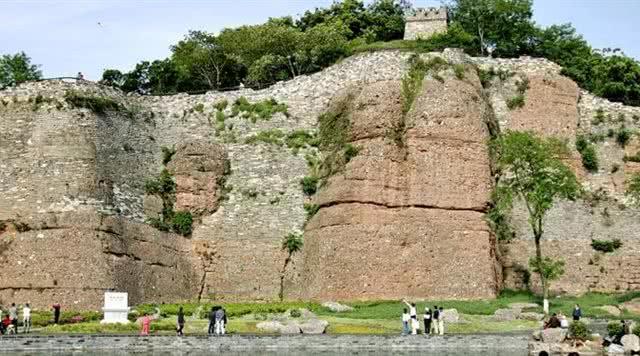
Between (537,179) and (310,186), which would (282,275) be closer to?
(310,186)

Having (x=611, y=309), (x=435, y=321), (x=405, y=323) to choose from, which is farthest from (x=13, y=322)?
(x=611, y=309)

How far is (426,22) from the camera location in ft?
320

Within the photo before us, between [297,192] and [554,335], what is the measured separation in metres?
29.1

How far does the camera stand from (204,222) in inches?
2832

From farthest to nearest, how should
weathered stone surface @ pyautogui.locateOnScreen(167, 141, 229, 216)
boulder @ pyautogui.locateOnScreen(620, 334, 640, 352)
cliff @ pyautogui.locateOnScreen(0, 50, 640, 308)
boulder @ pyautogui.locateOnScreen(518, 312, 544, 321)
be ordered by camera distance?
weathered stone surface @ pyautogui.locateOnScreen(167, 141, 229, 216) → cliff @ pyautogui.locateOnScreen(0, 50, 640, 308) → boulder @ pyautogui.locateOnScreen(518, 312, 544, 321) → boulder @ pyautogui.locateOnScreen(620, 334, 640, 352)

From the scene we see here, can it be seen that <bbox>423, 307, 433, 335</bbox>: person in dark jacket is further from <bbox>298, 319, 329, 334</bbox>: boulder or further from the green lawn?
<bbox>298, 319, 329, 334</bbox>: boulder

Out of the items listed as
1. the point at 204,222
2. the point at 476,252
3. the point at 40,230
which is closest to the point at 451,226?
the point at 476,252

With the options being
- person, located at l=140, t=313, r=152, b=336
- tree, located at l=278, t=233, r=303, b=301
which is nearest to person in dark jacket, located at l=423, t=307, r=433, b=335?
person, located at l=140, t=313, r=152, b=336

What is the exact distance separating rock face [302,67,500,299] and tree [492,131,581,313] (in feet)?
7.85

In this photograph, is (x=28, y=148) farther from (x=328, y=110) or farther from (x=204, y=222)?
(x=328, y=110)

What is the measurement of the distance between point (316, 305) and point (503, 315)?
1028cm

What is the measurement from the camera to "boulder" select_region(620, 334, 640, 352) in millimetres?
44625

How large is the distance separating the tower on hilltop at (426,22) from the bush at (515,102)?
810 inches

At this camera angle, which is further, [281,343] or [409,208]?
[409,208]
